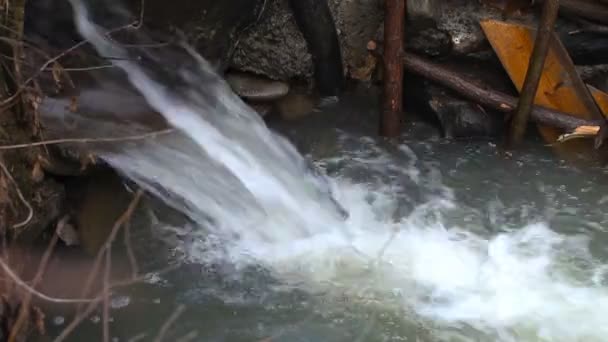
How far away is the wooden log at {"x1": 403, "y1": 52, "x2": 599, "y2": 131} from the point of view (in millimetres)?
5609

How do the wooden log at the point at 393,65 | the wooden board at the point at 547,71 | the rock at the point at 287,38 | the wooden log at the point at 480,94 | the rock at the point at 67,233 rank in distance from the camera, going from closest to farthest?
the rock at the point at 67,233 → the wooden log at the point at 393,65 → the wooden log at the point at 480,94 → the wooden board at the point at 547,71 → the rock at the point at 287,38

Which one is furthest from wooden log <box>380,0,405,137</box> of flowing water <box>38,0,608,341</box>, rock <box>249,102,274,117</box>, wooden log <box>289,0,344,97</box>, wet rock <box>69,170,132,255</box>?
wet rock <box>69,170,132,255</box>

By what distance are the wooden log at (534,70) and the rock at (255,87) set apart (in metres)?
1.79

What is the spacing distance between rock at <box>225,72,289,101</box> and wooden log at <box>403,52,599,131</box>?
1007 mm

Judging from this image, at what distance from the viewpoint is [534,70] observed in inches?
211

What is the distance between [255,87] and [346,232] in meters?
1.66

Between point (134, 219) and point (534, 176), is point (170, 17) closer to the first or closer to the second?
point (134, 219)

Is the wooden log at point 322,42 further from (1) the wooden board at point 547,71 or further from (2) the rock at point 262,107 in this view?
(1) the wooden board at point 547,71

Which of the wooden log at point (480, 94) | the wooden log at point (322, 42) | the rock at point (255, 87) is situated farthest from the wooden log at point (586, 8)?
the rock at point (255, 87)

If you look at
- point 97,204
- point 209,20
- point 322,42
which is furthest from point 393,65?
point 97,204

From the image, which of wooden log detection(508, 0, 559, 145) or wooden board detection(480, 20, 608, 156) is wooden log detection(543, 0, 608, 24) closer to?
wooden board detection(480, 20, 608, 156)

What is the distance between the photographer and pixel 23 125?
13.1 ft

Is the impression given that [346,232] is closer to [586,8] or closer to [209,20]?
[209,20]

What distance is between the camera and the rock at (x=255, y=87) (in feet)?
19.5
